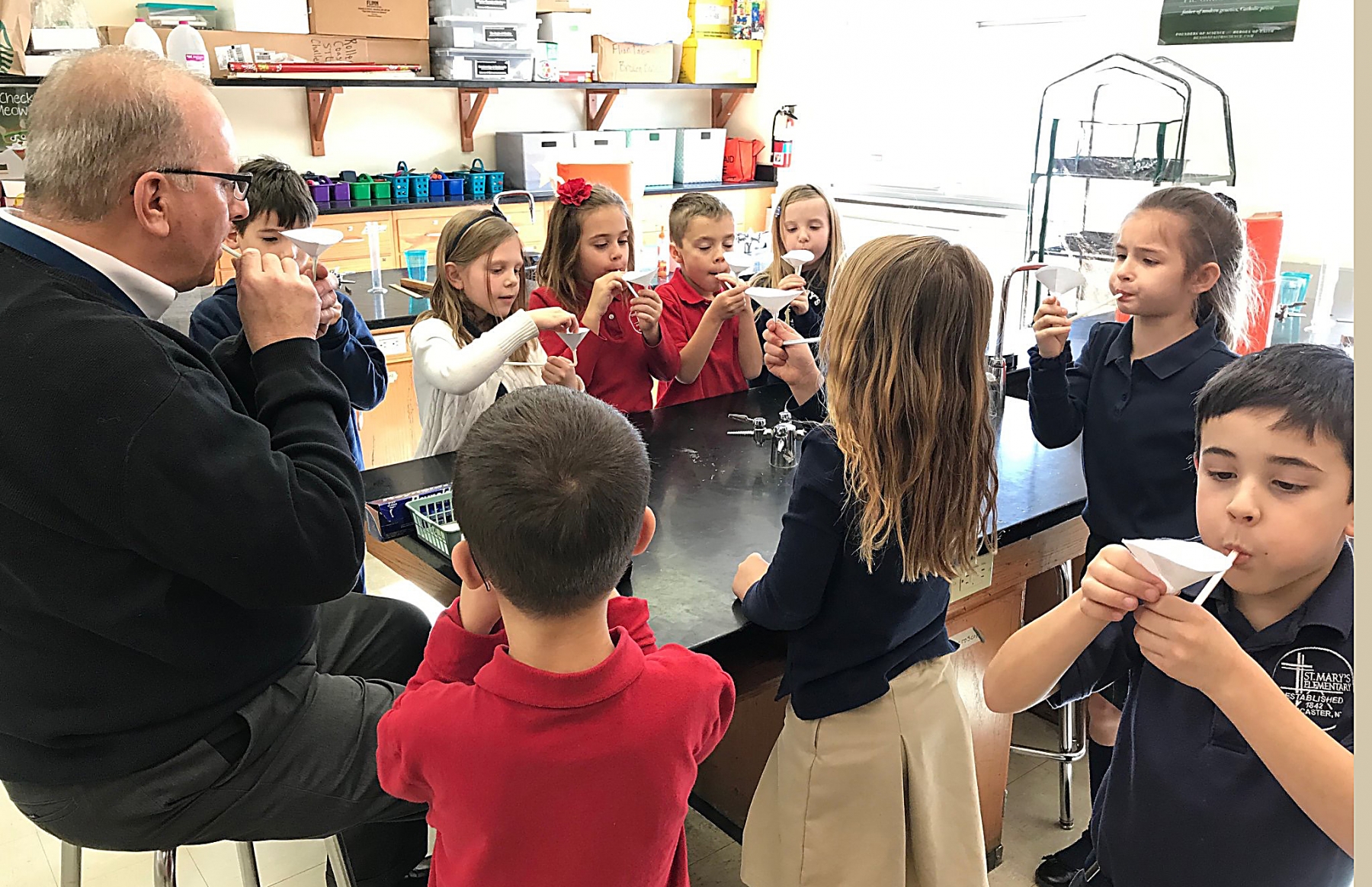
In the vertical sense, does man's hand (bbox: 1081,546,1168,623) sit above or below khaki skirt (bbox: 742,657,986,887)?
above

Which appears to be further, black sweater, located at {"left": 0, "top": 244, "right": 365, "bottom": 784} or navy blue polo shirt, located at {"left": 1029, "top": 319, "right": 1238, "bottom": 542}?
navy blue polo shirt, located at {"left": 1029, "top": 319, "right": 1238, "bottom": 542}

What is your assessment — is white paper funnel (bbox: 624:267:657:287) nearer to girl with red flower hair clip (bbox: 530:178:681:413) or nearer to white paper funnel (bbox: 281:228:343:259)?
girl with red flower hair clip (bbox: 530:178:681:413)

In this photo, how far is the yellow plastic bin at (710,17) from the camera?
5824 mm

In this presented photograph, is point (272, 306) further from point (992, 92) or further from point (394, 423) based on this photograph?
point (992, 92)

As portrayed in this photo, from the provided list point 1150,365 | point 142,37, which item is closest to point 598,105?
point 142,37

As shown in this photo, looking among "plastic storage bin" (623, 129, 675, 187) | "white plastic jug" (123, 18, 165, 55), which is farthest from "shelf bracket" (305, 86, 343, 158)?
"plastic storage bin" (623, 129, 675, 187)

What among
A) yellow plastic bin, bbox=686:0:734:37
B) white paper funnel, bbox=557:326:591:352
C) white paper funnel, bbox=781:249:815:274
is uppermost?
yellow plastic bin, bbox=686:0:734:37

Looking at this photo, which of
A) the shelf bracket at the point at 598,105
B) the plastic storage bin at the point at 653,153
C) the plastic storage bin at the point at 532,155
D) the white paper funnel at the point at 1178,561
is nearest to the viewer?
the white paper funnel at the point at 1178,561

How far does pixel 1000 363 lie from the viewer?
226 cm

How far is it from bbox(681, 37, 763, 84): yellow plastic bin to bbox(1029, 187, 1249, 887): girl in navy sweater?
4.34 m

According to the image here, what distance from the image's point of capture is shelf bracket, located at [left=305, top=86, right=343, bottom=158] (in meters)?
4.71

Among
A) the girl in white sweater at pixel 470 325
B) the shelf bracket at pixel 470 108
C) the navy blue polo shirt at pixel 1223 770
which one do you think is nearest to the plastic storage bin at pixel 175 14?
the shelf bracket at pixel 470 108

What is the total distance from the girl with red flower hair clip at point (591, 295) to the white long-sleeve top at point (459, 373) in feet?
0.70

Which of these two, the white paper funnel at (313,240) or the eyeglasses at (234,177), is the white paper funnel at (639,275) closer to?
the white paper funnel at (313,240)
